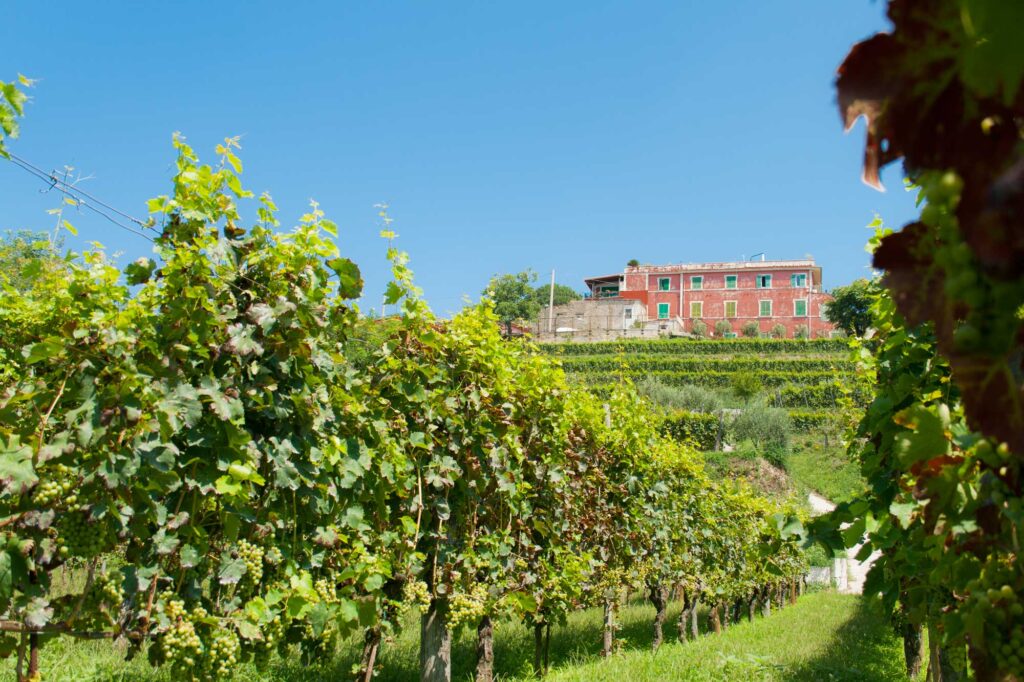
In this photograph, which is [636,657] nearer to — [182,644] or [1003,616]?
[182,644]

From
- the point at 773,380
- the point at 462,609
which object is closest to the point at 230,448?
the point at 462,609

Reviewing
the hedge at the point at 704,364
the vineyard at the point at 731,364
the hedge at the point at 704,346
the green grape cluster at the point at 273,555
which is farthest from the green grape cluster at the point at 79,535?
the hedge at the point at 704,346

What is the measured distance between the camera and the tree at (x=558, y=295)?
63.2 metres

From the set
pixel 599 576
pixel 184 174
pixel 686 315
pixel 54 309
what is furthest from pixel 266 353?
pixel 686 315

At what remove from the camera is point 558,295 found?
74625mm

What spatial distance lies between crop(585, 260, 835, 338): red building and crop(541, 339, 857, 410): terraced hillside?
588 centimetres

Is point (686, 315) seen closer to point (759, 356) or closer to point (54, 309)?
point (759, 356)

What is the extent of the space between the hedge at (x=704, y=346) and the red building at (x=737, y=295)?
5073 mm

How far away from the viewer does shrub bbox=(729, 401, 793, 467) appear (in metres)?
24.6

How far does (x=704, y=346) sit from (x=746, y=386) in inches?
219

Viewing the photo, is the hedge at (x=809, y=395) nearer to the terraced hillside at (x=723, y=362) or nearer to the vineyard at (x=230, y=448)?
the terraced hillside at (x=723, y=362)

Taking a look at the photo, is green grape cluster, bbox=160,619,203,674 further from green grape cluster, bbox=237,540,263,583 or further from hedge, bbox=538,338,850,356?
hedge, bbox=538,338,850,356

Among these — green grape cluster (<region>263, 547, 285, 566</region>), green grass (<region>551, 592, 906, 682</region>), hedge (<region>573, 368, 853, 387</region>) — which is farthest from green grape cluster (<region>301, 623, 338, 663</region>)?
hedge (<region>573, 368, 853, 387</region>)

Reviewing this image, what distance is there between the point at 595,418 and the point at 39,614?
5.06m
